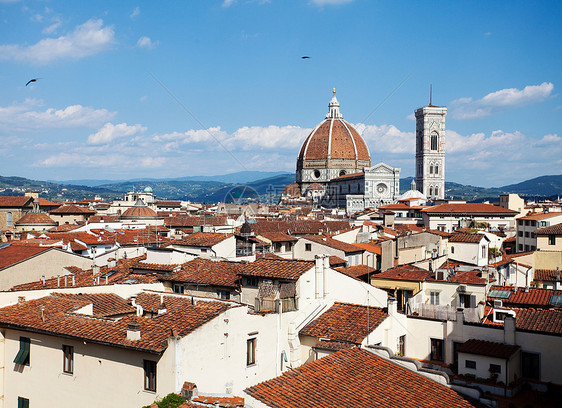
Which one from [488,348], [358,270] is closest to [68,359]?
[488,348]

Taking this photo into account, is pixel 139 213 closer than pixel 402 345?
No

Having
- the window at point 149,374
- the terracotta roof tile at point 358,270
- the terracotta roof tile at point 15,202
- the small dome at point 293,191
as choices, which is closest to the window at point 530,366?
the window at point 149,374

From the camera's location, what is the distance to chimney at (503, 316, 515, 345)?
12.7m

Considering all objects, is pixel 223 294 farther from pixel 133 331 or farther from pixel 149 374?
pixel 149 374

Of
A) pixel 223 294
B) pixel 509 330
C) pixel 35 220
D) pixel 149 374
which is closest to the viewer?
pixel 149 374

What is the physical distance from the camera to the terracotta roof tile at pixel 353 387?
930cm

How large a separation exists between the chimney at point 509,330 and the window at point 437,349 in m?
1.59

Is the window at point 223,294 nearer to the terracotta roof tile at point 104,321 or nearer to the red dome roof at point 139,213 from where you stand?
the terracotta roof tile at point 104,321

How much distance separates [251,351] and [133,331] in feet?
9.16

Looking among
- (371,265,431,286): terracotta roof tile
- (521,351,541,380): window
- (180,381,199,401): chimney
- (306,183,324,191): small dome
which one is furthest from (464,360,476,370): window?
(306,183,324,191): small dome

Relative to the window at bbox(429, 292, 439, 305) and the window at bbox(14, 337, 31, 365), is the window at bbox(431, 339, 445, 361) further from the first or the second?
the window at bbox(14, 337, 31, 365)

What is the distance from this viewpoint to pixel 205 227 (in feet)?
120

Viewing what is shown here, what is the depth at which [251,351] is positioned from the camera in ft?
39.6

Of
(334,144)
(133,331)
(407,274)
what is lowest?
(407,274)
